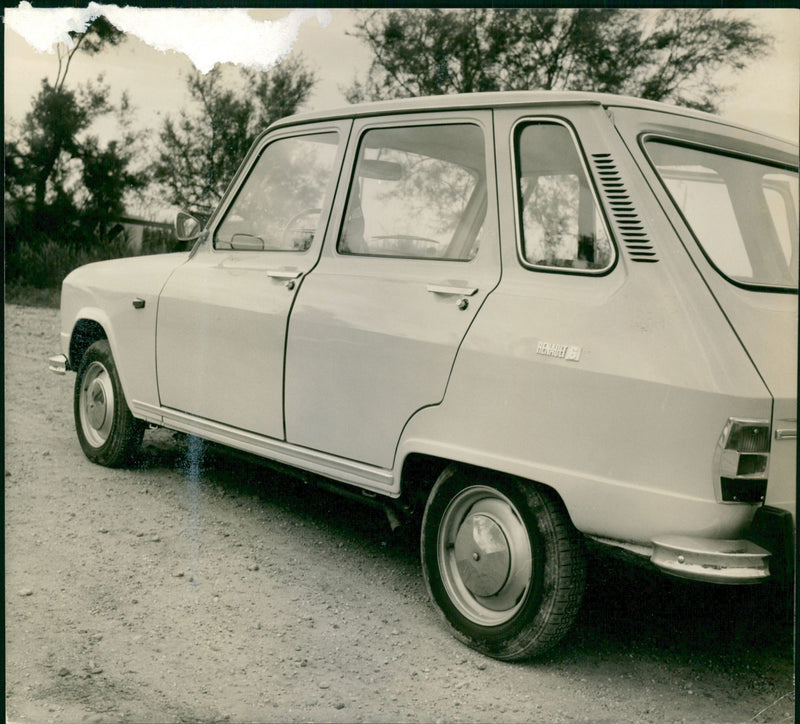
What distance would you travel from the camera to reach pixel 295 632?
328 cm

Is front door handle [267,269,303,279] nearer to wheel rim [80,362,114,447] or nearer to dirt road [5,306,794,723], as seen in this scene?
dirt road [5,306,794,723]

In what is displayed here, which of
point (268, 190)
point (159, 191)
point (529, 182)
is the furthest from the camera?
point (159, 191)

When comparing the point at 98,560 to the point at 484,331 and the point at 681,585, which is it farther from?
the point at 681,585

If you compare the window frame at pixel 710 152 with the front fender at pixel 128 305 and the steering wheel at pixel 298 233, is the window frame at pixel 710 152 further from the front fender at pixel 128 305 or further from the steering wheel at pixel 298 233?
the front fender at pixel 128 305

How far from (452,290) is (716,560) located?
1.29 meters

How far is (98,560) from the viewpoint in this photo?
3.81m

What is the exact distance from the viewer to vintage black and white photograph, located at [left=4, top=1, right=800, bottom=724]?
2658 mm

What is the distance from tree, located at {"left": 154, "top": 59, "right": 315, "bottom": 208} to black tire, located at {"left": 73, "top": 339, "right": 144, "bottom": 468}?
1052 mm

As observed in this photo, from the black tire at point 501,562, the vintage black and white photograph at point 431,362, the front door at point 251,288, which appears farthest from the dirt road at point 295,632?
the front door at point 251,288

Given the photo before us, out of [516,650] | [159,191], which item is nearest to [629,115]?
[516,650]

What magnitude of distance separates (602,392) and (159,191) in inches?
122

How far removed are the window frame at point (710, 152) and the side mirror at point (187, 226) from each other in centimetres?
259

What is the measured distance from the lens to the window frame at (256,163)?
12.7ft

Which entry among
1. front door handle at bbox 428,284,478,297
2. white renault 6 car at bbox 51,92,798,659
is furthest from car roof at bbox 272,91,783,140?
front door handle at bbox 428,284,478,297
